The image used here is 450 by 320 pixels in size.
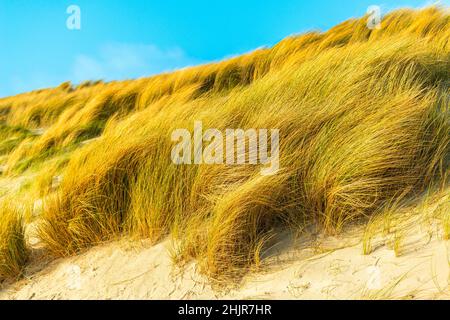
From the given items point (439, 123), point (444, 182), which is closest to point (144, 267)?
point (444, 182)

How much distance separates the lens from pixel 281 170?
8.80ft

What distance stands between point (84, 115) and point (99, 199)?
3.99 meters

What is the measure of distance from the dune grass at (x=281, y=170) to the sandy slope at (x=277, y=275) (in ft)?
0.37

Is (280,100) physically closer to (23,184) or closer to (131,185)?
(131,185)
